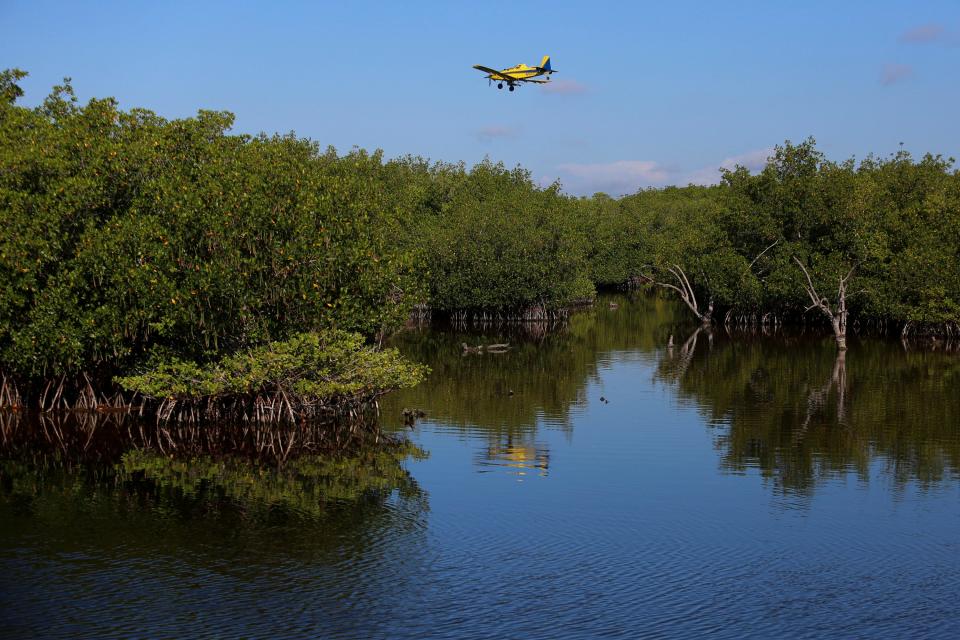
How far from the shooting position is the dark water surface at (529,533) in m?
19.7

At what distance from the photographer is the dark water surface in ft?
64.5

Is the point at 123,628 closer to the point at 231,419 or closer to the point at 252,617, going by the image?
the point at 252,617

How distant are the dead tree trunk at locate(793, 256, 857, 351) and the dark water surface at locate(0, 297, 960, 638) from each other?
2364 centimetres

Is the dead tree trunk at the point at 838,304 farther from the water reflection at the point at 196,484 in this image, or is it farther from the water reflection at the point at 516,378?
the water reflection at the point at 196,484

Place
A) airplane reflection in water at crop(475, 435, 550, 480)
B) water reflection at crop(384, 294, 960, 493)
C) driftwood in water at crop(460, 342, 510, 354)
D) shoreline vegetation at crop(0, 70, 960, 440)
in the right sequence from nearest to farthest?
1. airplane reflection in water at crop(475, 435, 550, 480)
2. water reflection at crop(384, 294, 960, 493)
3. shoreline vegetation at crop(0, 70, 960, 440)
4. driftwood in water at crop(460, 342, 510, 354)

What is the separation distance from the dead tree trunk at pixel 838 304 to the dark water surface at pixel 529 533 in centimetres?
2364

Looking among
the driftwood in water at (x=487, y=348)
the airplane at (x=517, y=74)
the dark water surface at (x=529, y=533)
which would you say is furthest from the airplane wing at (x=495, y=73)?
the dark water surface at (x=529, y=533)

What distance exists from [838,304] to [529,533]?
52.5m

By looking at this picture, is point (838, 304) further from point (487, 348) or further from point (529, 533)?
point (529, 533)

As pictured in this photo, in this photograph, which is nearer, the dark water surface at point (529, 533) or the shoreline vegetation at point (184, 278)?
the dark water surface at point (529, 533)

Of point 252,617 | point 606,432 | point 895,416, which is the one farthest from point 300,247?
point 895,416

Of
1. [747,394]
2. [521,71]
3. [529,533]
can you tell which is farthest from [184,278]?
[521,71]

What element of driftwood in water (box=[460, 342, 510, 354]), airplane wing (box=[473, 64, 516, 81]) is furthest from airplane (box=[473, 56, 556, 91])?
driftwood in water (box=[460, 342, 510, 354])

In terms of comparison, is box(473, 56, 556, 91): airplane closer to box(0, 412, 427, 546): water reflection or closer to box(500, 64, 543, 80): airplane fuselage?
box(500, 64, 543, 80): airplane fuselage
